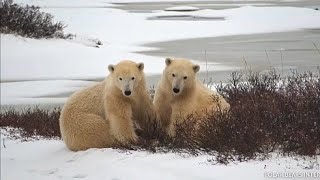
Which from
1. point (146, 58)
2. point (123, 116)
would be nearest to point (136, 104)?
point (123, 116)

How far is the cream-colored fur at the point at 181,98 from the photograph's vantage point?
4742 mm

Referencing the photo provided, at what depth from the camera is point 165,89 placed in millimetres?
4910

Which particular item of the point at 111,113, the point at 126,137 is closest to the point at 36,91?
the point at 111,113

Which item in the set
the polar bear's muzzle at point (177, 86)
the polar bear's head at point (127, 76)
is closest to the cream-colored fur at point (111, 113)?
the polar bear's head at point (127, 76)

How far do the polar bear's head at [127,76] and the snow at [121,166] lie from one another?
0.50m

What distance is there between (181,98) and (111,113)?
24.4 inches

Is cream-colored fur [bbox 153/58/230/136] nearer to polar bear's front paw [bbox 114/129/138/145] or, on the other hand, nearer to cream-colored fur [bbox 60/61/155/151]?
cream-colored fur [bbox 60/61/155/151]

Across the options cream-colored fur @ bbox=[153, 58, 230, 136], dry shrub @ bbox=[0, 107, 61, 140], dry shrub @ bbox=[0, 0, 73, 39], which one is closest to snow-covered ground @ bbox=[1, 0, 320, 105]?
dry shrub @ bbox=[0, 0, 73, 39]

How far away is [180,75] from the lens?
4.72 meters

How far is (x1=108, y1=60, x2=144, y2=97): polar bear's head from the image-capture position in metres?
4.45

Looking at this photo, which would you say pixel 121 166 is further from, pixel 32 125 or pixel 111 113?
pixel 32 125

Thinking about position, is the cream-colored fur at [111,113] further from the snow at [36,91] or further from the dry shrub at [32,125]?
the snow at [36,91]

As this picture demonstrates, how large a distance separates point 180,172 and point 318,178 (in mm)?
834

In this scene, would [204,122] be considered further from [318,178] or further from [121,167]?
[318,178]
